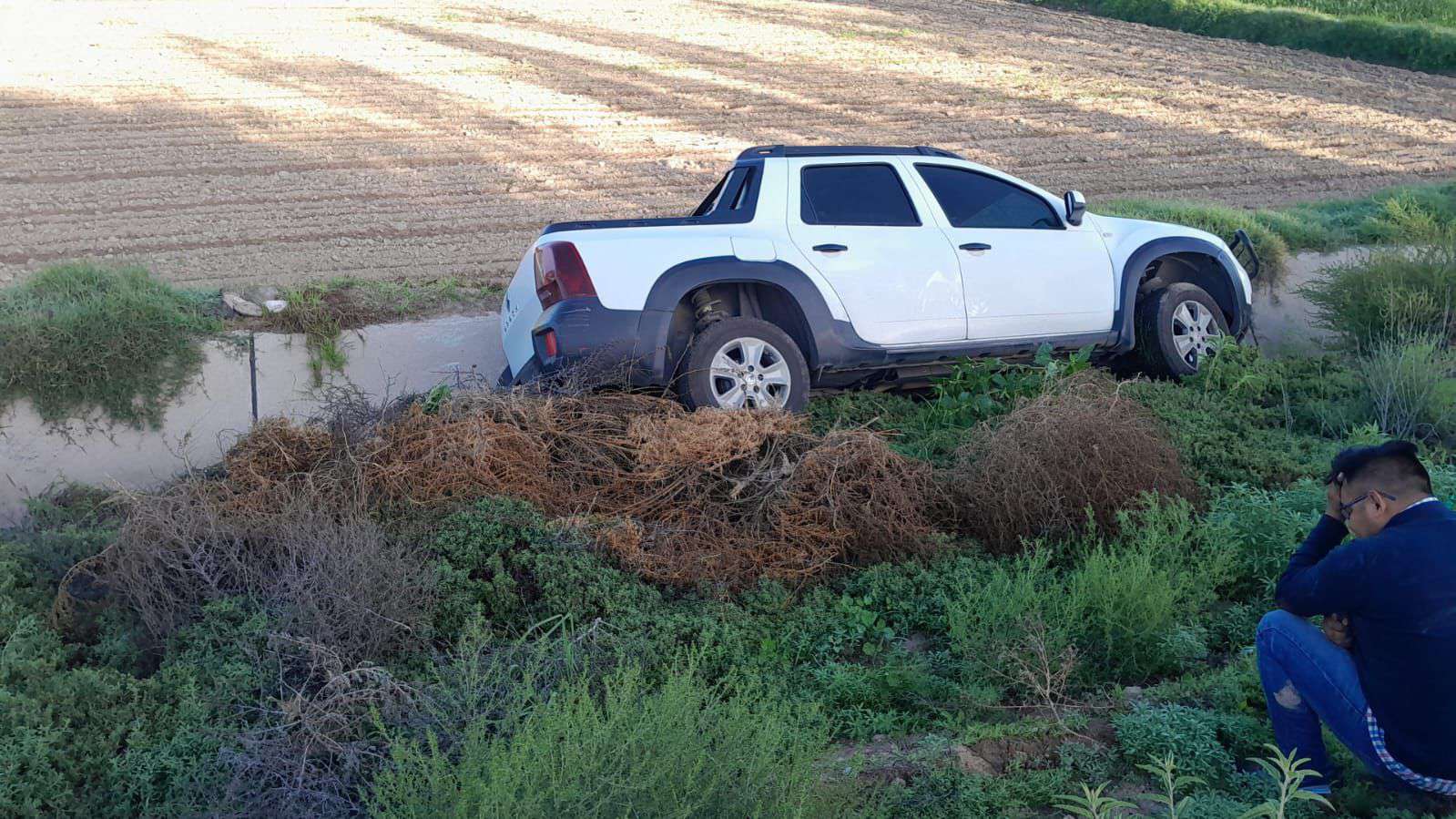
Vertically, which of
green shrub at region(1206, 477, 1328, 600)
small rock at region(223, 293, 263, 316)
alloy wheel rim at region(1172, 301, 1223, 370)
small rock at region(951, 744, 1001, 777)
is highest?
alloy wheel rim at region(1172, 301, 1223, 370)

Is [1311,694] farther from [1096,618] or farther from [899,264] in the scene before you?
[899,264]

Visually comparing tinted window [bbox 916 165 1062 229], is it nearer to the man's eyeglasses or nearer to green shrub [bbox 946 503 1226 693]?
green shrub [bbox 946 503 1226 693]

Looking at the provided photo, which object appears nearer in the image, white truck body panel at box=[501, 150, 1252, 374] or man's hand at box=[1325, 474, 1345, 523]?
man's hand at box=[1325, 474, 1345, 523]

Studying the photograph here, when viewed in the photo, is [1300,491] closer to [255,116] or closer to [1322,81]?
[255,116]

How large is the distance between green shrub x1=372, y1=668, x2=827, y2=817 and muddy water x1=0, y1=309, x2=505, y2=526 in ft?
16.9

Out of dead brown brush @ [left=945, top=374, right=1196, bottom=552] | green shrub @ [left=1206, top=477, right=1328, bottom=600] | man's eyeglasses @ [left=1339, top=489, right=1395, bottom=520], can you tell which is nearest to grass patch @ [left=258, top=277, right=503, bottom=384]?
dead brown brush @ [left=945, top=374, right=1196, bottom=552]

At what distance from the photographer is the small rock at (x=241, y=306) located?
398 inches

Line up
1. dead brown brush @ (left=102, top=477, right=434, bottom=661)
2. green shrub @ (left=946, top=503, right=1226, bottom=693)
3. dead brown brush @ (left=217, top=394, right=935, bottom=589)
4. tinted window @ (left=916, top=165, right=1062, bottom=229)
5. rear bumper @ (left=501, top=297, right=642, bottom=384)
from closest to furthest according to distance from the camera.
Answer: dead brown brush @ (left=102, top=477, right=434, bottom=661) < green shrub @ (left=946, top=503, right=1226, bottom=693) < dead brown brush @ (left=217, top=394, right=935, bottom=589) < rear bumper @ (left=501, top=297, right=642, bottom=384) < tinted window @ (left=916, top=165, right=1062, bottom=229)

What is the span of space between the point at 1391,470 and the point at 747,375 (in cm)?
444

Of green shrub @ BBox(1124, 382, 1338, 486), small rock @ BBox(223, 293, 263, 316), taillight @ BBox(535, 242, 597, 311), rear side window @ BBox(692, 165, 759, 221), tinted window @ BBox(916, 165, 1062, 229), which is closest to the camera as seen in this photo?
green shrub @ BBox(1124, 382, 1338, 486)

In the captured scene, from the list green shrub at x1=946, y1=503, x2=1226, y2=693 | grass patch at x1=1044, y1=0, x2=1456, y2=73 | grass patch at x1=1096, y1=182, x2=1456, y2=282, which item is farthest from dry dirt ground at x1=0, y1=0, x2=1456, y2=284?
green shrub at x1=946, y1=503, x2=1226, y2=693

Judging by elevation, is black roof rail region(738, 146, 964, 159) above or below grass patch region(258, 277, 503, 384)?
above

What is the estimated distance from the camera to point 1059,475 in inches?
268

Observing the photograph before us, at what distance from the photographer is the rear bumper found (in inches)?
303
